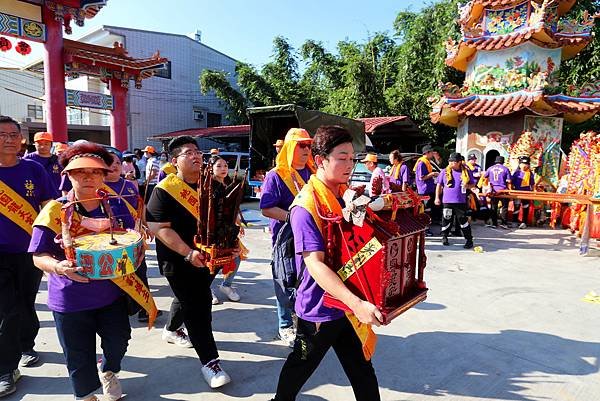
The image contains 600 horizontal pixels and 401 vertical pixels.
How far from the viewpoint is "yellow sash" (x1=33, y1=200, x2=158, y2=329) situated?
2055 mm

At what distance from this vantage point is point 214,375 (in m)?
2.60

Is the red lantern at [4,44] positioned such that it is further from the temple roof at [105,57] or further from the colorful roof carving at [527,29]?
the colorful roof carving at [527,29]

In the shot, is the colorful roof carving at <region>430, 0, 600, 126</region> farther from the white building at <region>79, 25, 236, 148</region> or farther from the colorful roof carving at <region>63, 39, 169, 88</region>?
the white building at <region>79, 25, 236, 148</region>

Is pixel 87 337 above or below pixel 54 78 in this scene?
below

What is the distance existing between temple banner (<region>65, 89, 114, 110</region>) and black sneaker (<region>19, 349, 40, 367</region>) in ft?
34.0

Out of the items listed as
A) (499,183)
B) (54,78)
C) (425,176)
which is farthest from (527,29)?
(54,78)

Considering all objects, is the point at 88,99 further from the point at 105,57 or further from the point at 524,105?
the point at 524,105

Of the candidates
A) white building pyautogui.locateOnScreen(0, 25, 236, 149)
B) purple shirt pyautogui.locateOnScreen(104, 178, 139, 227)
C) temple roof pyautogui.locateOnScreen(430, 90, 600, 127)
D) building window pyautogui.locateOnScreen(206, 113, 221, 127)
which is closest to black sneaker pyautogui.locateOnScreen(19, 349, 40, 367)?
purple shirt pyautogui.locateOnScreen(104, 178, 139, 227)

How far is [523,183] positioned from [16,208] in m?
9.48

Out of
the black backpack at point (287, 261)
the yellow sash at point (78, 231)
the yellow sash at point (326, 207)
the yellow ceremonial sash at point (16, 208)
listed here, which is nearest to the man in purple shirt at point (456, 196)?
→ the black backpack at point (287, 261)

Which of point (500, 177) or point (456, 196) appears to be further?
point (500, 177)

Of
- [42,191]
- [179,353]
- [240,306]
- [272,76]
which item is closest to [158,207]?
[42,191]

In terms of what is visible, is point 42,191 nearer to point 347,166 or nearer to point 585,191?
point 347,166

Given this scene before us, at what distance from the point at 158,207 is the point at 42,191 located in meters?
0.97
